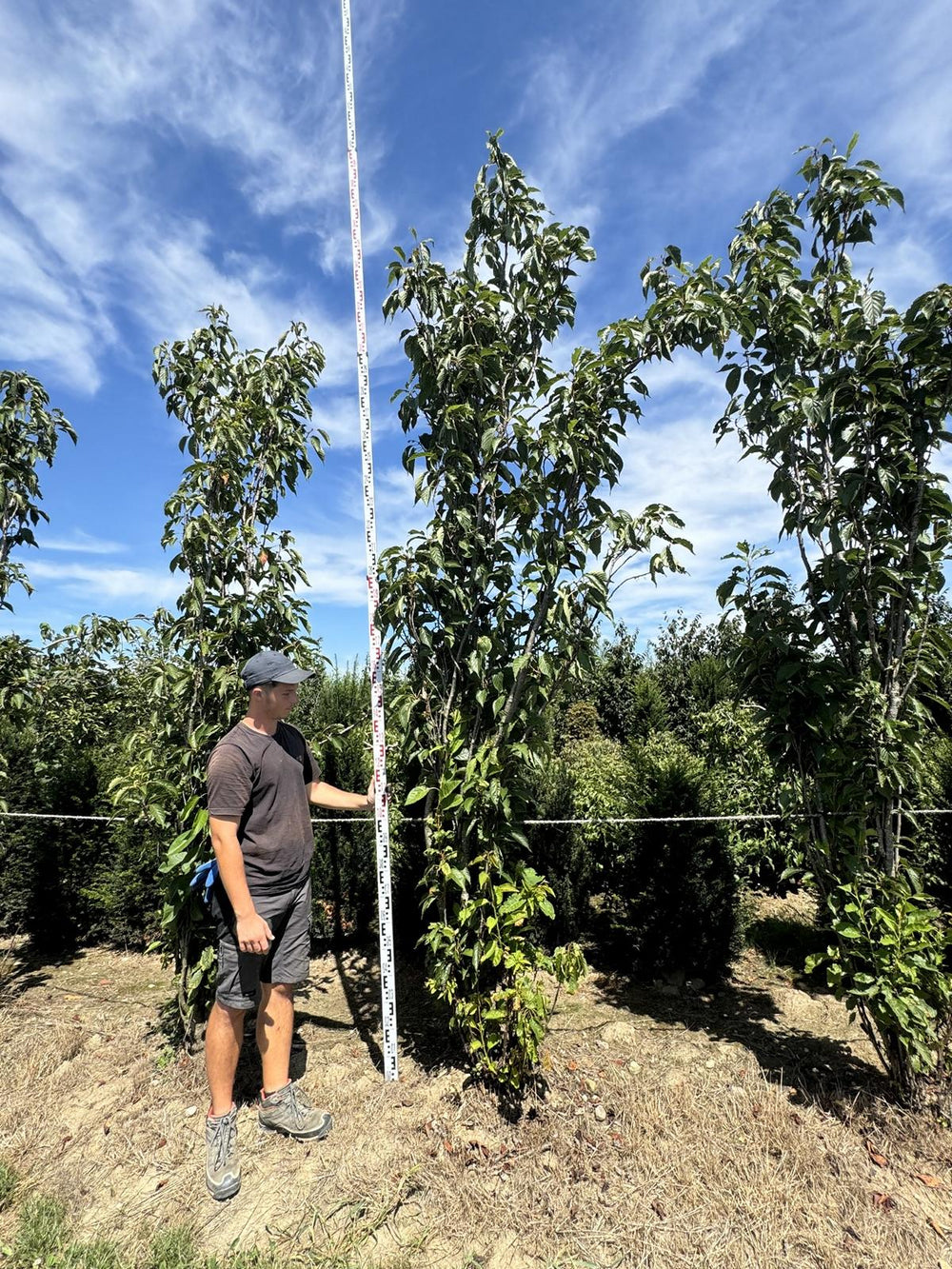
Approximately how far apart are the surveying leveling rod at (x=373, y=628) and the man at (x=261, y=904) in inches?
12.0

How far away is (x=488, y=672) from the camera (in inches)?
113

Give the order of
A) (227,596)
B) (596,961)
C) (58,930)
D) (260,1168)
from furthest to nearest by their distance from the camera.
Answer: (58,930)
(596,961)
(227,596)
(260,1168)

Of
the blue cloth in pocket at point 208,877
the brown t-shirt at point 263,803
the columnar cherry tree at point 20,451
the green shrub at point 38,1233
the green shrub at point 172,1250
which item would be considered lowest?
the green shrub at point 172,1250

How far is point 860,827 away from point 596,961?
7.61 ft

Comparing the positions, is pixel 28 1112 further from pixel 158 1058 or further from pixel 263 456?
pixel 263 456

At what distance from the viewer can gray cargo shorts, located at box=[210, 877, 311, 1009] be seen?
8.20ft

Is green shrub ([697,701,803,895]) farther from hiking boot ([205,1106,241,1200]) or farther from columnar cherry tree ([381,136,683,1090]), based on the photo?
hiking boot ([205,1106,241,1200])

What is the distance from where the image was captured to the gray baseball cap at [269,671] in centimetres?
262

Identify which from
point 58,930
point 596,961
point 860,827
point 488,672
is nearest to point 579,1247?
point 860,827

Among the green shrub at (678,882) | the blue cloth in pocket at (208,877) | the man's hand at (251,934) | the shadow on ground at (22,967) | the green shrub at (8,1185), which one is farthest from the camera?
the shadow on ground at (22,967)

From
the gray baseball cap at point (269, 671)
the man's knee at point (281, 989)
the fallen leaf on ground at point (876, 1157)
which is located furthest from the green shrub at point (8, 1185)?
the fallen leaf on ground at point (876, 1157)

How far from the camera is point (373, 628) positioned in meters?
2.94

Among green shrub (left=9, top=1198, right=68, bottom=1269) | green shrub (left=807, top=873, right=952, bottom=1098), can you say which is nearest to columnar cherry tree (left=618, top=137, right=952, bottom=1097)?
green shrub (left=807, top=873, right=952, bottom=1098)

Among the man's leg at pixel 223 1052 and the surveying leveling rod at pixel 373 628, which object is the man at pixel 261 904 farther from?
the surveying leveling rod at pixel 373 628
